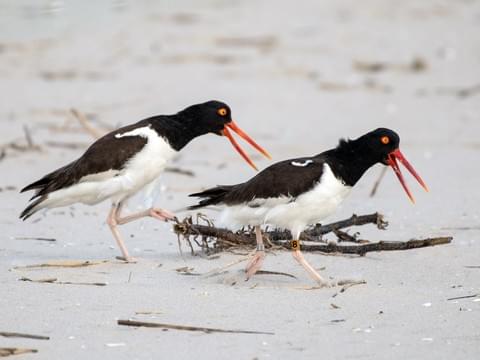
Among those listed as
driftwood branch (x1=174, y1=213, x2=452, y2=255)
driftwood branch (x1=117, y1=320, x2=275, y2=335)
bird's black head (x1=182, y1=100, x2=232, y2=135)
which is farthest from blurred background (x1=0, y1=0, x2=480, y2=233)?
driftwood branch (x1=117, y1=320, x2=275, y2=335)

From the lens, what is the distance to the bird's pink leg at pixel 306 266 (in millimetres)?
6594

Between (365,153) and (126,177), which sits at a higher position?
(365,153)

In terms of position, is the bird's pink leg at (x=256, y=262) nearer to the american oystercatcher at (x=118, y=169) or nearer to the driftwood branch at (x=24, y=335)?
the american oystercatcher at (x=118, y=169)

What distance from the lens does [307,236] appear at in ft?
24.4

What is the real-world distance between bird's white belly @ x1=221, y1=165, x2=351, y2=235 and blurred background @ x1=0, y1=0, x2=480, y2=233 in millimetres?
2148

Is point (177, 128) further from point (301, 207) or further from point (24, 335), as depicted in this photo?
point (24, 335)

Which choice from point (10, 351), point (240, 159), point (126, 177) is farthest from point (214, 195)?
point (240, 159)

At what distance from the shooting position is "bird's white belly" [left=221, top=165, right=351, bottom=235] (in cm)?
667

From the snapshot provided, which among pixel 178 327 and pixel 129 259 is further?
Result: pixel 129 259

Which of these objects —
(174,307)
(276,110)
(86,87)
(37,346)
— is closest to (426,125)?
(276,110)

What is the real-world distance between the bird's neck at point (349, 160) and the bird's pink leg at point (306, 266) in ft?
1.64

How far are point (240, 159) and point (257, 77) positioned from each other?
3580mm

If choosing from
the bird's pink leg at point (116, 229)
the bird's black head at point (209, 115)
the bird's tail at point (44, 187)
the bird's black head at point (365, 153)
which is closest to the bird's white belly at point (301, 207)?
the bird's black head at point (365, 153)

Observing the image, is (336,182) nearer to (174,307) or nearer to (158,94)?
(174,307)
